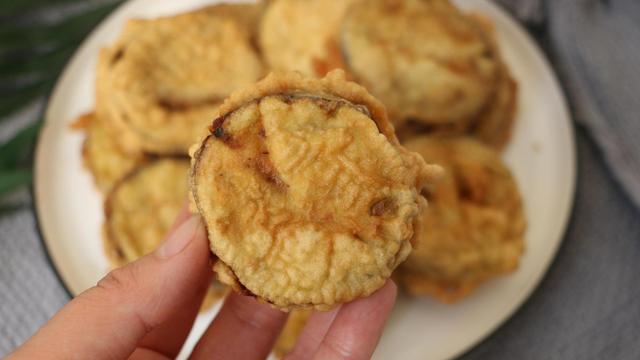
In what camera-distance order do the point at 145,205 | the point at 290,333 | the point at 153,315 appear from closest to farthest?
1. the point at 153,315
2. the point at 290,333
3. the point at 145,205

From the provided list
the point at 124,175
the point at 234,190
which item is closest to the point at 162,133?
the point at 124,175

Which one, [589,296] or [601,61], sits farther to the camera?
[601,61]

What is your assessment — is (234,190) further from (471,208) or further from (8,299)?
(8,299)

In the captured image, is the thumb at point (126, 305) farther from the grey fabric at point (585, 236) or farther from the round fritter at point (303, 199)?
the grey fabric at point (585, 236)

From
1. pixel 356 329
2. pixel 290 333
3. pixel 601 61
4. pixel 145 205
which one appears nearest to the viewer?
pixel 356 329

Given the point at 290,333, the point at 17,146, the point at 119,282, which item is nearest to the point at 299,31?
the point at 290,333

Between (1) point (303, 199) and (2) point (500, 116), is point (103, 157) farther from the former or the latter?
(2) point (500, 116)

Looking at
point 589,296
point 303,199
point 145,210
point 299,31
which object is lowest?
point 589,296
